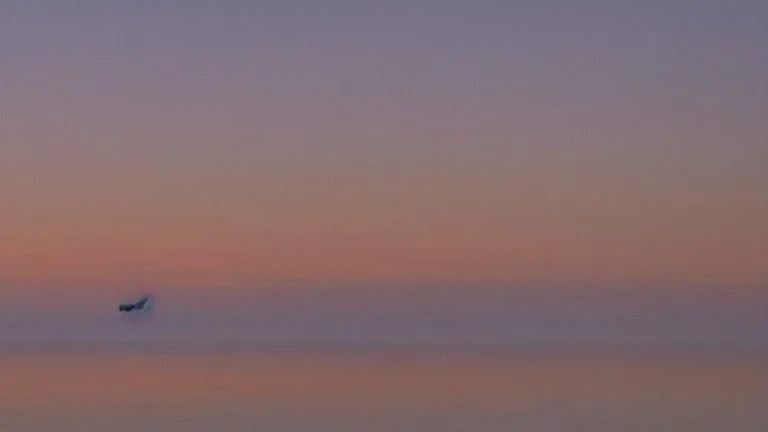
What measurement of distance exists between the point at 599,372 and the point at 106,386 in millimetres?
17539

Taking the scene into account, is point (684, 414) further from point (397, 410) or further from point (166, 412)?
point (166, 412)

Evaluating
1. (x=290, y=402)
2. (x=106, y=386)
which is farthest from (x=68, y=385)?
(x=290, y=402)

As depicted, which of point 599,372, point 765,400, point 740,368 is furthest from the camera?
point 740,368

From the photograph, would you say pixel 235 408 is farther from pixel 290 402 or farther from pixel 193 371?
pixel 193 371

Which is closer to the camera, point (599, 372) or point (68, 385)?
point (68, 385)

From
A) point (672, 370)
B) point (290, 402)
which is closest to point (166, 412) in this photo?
point (290, 402)

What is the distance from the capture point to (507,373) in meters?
48.7

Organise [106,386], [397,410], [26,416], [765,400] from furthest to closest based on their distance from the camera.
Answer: [106,386]
[765,400]
[397,410]
[26,416]

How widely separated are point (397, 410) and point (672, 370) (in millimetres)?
23222

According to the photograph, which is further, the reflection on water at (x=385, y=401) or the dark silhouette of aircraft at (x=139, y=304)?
the dark silhouette of aircraft at (x=139, y=304)

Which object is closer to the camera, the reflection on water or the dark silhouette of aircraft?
the reflection on water

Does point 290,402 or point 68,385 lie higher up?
point 68,385

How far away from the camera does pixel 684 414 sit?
27141mm

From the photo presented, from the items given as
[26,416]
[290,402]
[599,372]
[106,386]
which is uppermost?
[599,372]
